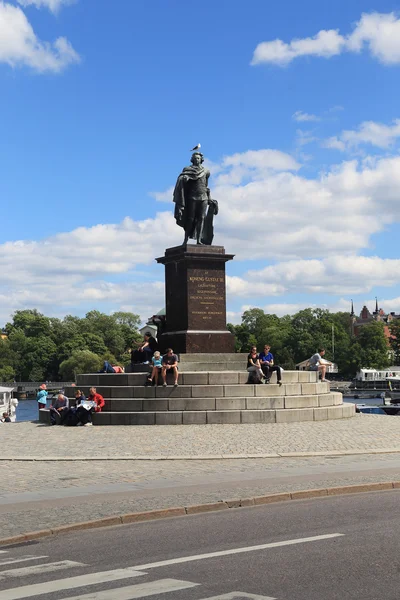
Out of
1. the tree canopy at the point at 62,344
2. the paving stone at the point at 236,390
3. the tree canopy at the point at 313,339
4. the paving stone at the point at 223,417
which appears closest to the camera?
the paving stone at the point at 223,417

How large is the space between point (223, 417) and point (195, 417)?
0.77m

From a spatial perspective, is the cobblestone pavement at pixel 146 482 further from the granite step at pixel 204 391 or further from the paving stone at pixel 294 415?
the granite step at pixel 204 391

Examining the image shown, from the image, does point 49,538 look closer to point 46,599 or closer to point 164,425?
point 46,599

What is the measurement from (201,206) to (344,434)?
11880 mm

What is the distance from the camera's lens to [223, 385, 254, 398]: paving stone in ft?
81.6

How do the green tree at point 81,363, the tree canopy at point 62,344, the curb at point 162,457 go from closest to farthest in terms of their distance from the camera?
the curb at point 162,457 < the green tree at point 81,363 < the tree canopy at point 62,344

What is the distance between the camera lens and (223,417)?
23.8 m

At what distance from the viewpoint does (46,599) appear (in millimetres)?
6828

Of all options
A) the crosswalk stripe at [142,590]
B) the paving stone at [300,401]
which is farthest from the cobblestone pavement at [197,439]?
the crosswalk stripe at [142,590]

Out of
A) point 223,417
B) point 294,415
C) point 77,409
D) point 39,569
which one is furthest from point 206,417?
point 39,569

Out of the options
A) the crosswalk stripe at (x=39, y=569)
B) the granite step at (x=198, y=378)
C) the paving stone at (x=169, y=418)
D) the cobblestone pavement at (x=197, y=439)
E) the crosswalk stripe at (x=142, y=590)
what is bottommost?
the crosswalk stripe at (x=39, y=569)

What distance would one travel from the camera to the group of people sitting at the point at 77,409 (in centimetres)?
2466

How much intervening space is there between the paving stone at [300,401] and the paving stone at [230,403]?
4.54 ft

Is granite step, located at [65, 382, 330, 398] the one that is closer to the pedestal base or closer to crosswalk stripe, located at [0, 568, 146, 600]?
the pedestal base
